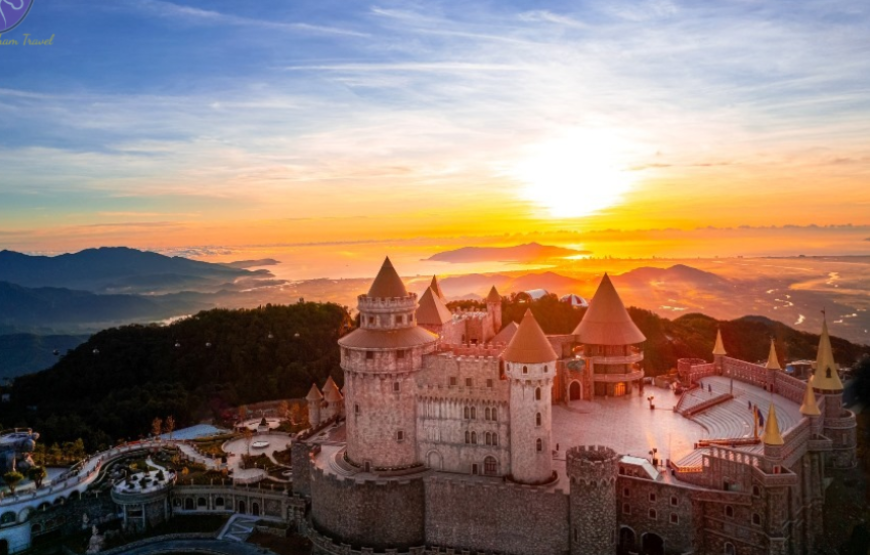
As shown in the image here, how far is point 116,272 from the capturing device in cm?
16600

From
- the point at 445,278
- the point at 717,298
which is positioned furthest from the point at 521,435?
the point at 717,298

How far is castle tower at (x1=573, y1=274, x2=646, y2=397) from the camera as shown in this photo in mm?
54531

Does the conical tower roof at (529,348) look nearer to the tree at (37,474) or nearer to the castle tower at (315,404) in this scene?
the castle tower at (315,404)

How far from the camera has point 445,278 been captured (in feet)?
245

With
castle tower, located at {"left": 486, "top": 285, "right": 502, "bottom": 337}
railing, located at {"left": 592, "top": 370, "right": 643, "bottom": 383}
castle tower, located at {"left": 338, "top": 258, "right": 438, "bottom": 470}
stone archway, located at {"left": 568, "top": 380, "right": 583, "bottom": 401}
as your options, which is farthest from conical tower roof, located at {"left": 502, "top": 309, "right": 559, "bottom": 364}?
castle tower, located at {"left": 486, "top": 285, "right": 502, "bottom": 337}

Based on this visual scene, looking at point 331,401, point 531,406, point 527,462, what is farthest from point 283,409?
point 531,406

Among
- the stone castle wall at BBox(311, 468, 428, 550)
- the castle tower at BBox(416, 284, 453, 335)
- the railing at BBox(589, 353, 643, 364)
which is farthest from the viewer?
the railing at BBox(589, 353, 643, 364)

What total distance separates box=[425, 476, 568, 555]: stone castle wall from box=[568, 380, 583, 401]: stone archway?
17.6 meters

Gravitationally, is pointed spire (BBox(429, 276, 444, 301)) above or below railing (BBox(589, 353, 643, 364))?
above

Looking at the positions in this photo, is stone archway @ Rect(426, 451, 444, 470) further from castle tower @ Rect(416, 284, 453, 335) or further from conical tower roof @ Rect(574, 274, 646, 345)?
conical tower roof @ Rect(574, 274, 646, 345)

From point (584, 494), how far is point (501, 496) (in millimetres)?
5295

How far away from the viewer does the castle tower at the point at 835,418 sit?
4125 centimetres

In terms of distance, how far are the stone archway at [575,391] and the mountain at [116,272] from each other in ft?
316

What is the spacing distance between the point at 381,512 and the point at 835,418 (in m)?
30.4
